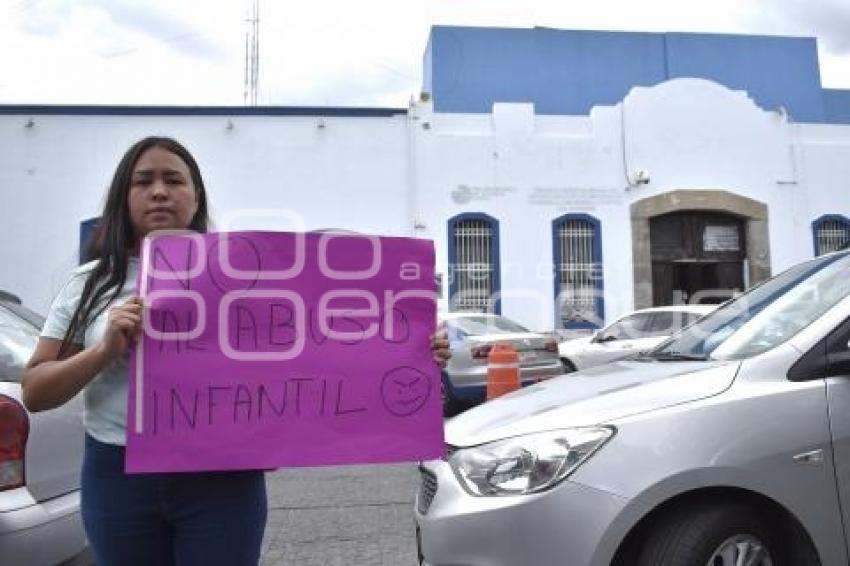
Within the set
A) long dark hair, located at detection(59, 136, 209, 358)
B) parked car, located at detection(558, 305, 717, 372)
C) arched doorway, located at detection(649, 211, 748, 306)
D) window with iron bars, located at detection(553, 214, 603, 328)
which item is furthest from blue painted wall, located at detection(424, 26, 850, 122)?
long dark hair, located at detection(59, 136, 209, 358)

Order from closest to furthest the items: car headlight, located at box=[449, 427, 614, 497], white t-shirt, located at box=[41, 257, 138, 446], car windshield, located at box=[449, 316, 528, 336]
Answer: white t-shirt, located at box=[41, 257, 138, 446] < car headlight, located at box=[449, 427, 614, 497] < car windshield, located at box=[449, 316, 528, 336]

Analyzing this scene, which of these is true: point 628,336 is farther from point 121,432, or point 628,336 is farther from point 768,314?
point 121,432

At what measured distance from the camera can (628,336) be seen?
12242 millimetres

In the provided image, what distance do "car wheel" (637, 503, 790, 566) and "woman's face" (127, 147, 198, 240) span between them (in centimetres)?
204

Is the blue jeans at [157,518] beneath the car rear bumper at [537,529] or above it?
above

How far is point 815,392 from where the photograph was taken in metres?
3.16

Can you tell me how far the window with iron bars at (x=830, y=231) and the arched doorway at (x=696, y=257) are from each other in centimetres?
173

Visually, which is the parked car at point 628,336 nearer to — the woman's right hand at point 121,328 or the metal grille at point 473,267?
the metal grille at point 473,267

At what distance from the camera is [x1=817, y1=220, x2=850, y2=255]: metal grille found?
62.7 feet

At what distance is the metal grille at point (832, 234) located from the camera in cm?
1912

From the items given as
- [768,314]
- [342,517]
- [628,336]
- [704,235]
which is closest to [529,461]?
[768,314]

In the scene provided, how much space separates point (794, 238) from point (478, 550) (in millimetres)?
17971

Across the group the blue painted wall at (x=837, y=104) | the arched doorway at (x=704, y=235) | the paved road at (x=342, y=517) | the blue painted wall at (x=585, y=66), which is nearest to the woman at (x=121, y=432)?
the paved road at (x=342, y=517)

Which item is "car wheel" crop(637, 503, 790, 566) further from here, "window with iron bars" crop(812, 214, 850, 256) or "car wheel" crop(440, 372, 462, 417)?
"window with iron bars" crop(812, 214, 850, 256)
